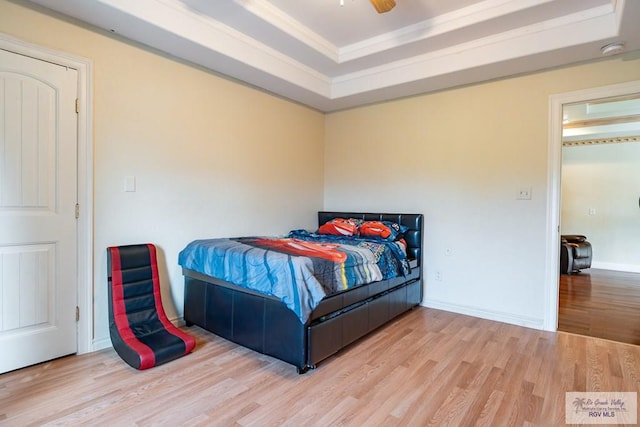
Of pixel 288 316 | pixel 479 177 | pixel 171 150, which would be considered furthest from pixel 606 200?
pixel 171 150

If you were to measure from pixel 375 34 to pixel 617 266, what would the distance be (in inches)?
245

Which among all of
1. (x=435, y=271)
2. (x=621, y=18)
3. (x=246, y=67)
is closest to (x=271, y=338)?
(x=435, y=271)

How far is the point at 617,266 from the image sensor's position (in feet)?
20.0

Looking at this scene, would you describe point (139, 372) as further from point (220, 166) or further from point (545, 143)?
point (545, 143)

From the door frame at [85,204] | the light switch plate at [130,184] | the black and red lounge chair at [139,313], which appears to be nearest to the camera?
the black and red lounge chair at [139,313]

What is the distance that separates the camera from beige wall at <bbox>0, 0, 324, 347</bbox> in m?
2.57

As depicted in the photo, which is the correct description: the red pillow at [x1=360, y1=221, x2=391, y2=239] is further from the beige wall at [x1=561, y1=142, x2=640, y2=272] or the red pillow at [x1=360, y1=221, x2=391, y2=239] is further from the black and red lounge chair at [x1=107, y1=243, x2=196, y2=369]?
the beige wall at [x1=561, y1=142, x2=640, y2=272]

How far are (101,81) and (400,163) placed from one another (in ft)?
10.1

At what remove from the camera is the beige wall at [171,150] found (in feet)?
8.43

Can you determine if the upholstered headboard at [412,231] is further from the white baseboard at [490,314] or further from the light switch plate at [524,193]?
the light switch plate at [524,193]

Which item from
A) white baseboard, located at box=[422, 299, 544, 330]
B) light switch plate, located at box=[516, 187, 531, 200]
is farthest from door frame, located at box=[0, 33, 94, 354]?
light switch plate, located at box=[516, 187, 531, 200]

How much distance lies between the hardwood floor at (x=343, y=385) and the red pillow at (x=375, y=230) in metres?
1.11

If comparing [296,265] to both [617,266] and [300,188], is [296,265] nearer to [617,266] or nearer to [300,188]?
[300,188]

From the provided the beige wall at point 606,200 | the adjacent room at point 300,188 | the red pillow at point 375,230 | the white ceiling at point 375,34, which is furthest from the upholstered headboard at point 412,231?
the beige wall at point 606,200
